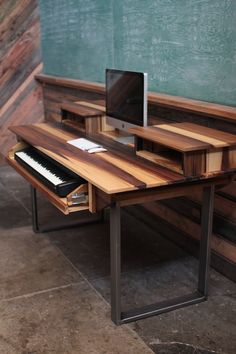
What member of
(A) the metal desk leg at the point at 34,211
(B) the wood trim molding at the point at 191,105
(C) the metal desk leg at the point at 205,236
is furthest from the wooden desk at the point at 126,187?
(A) the metal desk leg at the point at 34,211

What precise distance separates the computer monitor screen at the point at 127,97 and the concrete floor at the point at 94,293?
0.90 metres

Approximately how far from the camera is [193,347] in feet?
7.06

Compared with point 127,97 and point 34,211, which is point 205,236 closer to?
point 127,97

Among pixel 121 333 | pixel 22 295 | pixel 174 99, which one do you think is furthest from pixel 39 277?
pixel 174 99

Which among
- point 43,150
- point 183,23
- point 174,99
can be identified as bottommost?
point 43,150

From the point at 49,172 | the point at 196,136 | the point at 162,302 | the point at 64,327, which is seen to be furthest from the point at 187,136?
the point at 64,327

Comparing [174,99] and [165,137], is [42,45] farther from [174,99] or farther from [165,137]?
[165,137]

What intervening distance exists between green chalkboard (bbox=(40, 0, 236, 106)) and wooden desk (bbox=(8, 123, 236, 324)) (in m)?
0.60

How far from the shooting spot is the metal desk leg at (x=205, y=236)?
240 centimetres

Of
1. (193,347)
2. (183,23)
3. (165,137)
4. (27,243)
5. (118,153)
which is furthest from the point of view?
(27,243)

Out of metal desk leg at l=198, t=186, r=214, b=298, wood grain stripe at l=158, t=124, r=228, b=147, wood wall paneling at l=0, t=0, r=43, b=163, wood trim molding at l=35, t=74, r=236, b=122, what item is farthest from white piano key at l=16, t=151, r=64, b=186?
wood wall paneling at l=0, t=0, r=43, b=163

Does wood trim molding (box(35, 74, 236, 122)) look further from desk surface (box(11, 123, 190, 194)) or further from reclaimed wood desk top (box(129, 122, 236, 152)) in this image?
desk surface (box(11, 123, 190, 194))

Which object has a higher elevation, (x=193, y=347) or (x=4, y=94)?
(x=4, y=94)

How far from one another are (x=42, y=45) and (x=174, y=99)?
2838 mm
